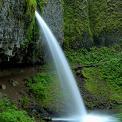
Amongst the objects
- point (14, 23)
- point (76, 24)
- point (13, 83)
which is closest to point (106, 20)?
point (76, 24)

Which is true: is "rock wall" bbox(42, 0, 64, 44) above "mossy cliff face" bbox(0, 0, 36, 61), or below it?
above

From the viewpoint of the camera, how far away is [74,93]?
1864cm

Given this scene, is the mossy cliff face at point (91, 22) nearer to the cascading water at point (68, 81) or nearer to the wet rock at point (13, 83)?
the cascading water at point (68, 81)

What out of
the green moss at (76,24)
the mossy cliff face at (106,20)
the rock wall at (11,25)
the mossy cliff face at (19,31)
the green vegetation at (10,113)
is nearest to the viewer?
the green vegetation at (10,113)

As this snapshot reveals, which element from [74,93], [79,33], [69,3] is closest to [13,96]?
[74,93]

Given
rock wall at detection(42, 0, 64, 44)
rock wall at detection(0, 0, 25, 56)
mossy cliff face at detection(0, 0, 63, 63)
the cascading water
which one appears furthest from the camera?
rock wall at detection(42, 0, 64, 44)

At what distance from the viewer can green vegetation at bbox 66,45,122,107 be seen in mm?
19844

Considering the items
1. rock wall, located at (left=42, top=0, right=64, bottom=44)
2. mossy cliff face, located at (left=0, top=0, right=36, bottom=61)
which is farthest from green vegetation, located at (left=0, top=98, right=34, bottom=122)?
rock wall, located at (left=42, top=0, right=64, bottom=44)

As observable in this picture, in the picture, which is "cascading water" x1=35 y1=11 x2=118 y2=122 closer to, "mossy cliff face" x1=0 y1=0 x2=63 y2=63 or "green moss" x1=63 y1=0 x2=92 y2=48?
"mossy cliff face" x1=0 y1=0 x2=63 y2=63

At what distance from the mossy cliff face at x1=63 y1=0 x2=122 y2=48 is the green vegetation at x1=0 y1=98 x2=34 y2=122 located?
8.45m

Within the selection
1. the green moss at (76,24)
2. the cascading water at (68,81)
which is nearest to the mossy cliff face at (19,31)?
the cascading water at (68,81)

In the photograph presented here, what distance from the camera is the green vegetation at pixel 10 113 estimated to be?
47.1 ft

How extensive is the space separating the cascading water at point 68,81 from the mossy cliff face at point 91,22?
163 inches

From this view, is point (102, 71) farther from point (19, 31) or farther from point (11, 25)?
point (11, 25)
